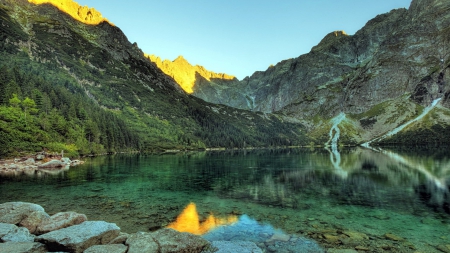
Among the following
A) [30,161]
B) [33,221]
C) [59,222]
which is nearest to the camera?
[59,222]

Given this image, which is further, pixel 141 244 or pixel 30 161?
pixel 30 161

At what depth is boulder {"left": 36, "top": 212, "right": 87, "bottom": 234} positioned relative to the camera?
1634 centimetres

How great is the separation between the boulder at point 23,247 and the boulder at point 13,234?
1.27 meters

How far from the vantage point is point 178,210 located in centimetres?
2762

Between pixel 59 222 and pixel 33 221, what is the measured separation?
8.33ft

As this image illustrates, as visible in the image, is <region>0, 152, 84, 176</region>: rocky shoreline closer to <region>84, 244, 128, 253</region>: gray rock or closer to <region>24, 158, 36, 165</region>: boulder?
<region>24, 158, 36, 165</region>: boulder

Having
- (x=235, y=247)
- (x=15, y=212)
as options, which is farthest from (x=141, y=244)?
(x=15, y=212)

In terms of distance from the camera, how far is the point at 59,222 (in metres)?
16.8

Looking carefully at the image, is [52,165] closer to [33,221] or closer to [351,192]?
[33,221]

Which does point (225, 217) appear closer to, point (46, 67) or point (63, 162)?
point (63, 162)

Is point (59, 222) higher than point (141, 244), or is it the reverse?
point (59, 222)

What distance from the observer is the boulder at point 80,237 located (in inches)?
515

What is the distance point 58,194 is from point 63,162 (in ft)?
153

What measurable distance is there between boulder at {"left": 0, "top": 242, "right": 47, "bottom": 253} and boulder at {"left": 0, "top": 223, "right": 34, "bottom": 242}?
50.1 inches
